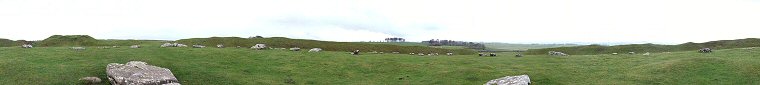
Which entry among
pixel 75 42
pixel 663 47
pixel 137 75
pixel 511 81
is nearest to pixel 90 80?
pixel 137 75

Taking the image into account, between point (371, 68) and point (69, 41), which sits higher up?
point (69, 41)

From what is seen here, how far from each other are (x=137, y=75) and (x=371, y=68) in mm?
21740

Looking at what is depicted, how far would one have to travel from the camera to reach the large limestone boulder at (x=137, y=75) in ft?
130

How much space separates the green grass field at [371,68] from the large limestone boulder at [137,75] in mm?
2402

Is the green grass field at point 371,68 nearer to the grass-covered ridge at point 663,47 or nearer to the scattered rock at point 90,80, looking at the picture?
the scattered rock at point 90,80

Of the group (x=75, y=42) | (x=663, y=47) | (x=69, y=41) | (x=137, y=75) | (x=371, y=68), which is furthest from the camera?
(x=663, y=47)

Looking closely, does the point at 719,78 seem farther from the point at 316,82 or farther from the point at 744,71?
the point at 316,82

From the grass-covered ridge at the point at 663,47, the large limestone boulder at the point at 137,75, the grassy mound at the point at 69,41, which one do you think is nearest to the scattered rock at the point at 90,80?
the large limestone boulder at the point at 137,75

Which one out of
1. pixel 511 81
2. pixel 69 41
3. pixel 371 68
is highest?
pixel 69 41

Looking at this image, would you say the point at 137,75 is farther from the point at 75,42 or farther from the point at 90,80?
the point at 75,42

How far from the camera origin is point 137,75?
134 ft

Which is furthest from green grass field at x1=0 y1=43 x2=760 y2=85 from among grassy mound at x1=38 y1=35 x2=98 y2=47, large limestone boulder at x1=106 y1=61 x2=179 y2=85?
grassy mound at x1=38 y1=35 x2=98 y2=47

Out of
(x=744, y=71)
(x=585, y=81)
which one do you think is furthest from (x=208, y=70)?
(x=744, y=71)

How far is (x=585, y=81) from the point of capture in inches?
1822
